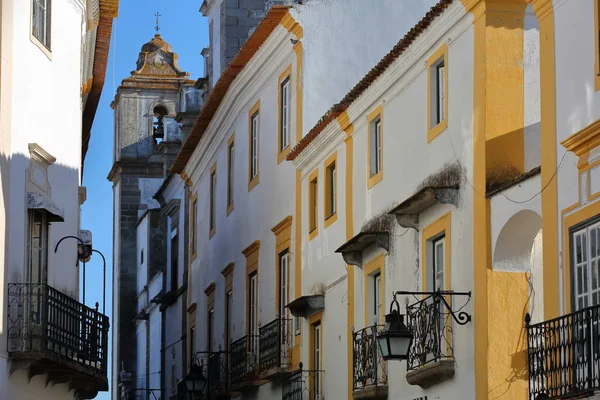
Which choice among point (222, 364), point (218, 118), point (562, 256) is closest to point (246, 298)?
point (222, 364)

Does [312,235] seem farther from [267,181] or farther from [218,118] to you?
[218,118]

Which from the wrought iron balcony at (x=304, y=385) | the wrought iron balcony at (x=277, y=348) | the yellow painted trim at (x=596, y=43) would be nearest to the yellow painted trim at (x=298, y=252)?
the wrought iron balcony at (x=277, y=348)

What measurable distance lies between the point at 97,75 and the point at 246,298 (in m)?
5.08

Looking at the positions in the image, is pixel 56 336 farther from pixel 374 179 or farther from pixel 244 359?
pixel 244 359

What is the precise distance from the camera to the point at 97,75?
29.6 metres

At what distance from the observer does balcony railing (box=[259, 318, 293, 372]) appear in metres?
26.2

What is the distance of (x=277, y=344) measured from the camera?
26.3 meters

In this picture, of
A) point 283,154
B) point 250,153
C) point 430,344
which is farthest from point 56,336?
point 250,153

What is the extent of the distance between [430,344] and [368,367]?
271 cm

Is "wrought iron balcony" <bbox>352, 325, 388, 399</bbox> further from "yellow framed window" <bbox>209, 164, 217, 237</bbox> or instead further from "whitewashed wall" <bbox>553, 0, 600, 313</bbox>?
"yellow framed window" <bbox>209, 164, 217, 237</bbox>

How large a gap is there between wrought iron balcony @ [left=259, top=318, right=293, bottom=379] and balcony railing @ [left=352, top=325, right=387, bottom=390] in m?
4.55

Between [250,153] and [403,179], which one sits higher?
[250,153]

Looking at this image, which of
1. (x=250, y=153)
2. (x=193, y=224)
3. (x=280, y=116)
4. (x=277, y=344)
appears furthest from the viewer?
(x=193, y=224)

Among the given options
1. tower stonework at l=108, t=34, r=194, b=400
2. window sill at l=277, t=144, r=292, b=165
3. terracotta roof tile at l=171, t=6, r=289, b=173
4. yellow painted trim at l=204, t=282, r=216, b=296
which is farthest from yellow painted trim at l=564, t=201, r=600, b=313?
tower stonework at l=108, t=34, r=194, b=400
